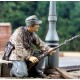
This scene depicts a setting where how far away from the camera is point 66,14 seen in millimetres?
31203

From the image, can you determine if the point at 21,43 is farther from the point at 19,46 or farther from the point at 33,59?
the point at 33,59

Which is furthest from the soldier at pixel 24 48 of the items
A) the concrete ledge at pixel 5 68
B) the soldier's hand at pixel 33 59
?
the concrete ledge at pixel 5 68

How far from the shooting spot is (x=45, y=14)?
30781 millimetres

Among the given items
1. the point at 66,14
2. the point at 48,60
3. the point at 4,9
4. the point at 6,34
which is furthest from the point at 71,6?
the point at 48,60

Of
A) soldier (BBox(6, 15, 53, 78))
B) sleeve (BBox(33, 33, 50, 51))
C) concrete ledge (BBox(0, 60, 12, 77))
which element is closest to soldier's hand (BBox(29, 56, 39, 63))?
soldier (BBox(6, 15, 53, 78))

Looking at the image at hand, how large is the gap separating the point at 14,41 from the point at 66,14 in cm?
2147

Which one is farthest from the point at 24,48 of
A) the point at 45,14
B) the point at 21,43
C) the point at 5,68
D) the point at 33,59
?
the point at 45,14

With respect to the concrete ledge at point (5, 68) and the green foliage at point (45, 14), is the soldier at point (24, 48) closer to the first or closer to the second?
the concrete ledge at point (5, 68)

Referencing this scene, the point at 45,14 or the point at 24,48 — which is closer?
the point at 24,48

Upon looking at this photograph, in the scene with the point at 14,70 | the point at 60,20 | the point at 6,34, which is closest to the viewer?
the point at 14,70

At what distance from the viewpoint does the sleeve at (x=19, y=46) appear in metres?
9.77

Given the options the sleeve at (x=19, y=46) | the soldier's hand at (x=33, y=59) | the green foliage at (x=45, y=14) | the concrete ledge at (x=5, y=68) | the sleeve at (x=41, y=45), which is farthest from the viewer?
the green foliage at (x=45, y=14)

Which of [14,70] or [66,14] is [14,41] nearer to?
[14,70]

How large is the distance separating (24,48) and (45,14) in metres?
21.0
